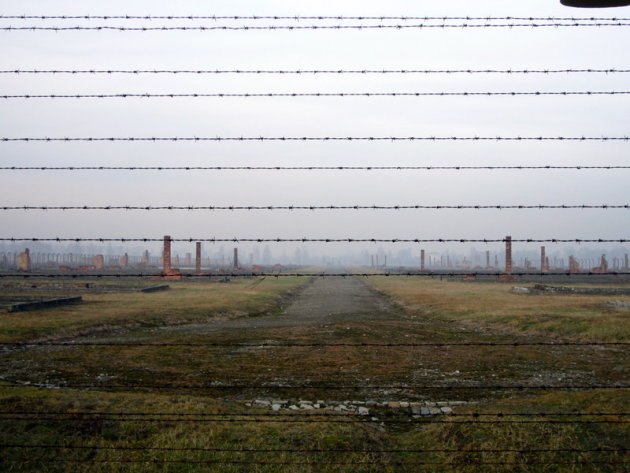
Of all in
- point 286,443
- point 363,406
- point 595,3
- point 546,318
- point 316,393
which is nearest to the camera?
point 595,3

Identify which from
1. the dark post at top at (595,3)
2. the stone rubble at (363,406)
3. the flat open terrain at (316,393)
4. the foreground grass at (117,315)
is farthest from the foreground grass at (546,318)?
the dark post at top at (595,3)

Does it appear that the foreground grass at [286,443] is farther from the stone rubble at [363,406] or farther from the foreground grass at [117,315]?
the foreground grass at [117,315]

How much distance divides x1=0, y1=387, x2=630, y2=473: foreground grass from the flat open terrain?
1.4 inches

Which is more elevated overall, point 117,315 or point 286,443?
point 286,443

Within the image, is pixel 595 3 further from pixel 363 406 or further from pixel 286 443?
pixel 363 406

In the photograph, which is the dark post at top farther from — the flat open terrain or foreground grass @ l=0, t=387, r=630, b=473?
foreground grass @ l=0, t=387, r=630, b=473

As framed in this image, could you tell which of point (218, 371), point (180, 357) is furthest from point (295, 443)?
point (180, 357)

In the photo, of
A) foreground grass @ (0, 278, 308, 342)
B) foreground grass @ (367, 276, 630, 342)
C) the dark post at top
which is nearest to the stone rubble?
the dark post at top

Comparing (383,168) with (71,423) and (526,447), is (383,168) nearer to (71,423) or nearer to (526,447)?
(526,447)

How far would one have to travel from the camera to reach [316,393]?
1330cm

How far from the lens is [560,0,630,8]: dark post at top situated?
4746mm

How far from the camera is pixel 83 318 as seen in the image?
2736cm

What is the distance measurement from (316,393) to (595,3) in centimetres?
1104

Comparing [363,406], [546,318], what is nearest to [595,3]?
[363,406]
